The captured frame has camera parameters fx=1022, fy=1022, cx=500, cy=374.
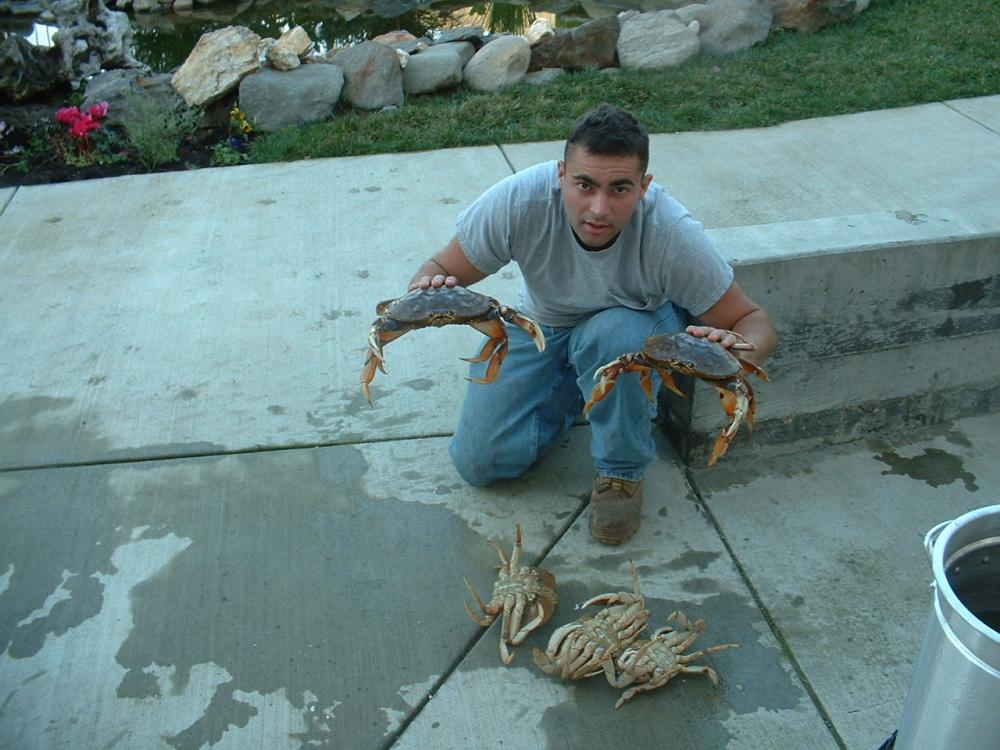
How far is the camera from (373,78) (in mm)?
7355

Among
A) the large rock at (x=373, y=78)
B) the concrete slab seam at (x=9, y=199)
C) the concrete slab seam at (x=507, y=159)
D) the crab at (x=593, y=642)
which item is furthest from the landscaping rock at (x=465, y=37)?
the crab at (x=593, y=642)

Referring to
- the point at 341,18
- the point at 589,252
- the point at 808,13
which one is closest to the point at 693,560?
the point at 589,252

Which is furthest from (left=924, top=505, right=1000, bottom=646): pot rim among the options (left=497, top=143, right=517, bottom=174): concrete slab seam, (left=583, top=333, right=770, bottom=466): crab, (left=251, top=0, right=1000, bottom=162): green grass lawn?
(left=251, top=0, right=1000, bottom=162): green grass lawn

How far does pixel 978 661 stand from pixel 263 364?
11.0 feet

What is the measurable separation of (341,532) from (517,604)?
0.76 meters

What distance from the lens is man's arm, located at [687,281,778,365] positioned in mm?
3188

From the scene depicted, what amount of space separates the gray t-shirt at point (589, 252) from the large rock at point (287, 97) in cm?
402

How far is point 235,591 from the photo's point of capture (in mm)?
3258

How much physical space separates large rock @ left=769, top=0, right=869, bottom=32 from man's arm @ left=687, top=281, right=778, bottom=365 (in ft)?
19.7

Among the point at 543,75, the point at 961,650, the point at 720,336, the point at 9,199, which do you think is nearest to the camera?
the point at 961,650

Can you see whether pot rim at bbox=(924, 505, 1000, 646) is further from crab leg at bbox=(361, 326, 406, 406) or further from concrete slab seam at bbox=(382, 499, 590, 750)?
crab leg at bbox=(361, 326, 406, 406)

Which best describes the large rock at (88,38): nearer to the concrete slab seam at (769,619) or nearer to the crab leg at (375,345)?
the crab leg at (375,345)

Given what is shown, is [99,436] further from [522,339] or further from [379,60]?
[379,60]

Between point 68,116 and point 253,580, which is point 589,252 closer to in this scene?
point 253,580
